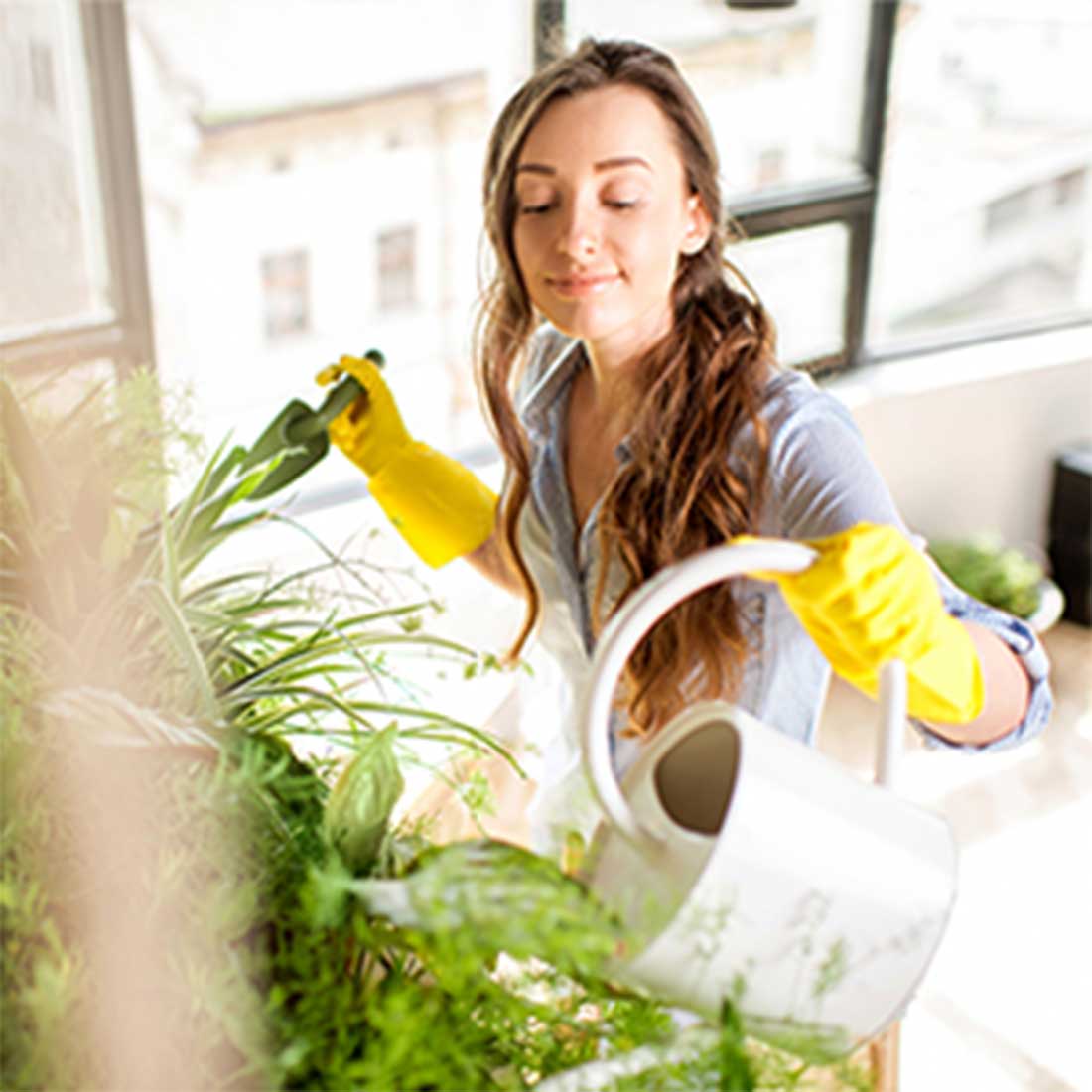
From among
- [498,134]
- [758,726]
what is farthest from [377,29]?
[758,726]

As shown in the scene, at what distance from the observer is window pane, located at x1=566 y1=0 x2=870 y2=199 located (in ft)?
8.54

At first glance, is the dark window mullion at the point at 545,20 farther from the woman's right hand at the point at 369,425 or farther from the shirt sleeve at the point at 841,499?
the shirt sleeve at the point at 841,499

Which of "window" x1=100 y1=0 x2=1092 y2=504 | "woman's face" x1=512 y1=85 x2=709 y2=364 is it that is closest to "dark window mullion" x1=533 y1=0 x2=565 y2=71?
"window" x1=100 y1=0 x2=1092 y2=504

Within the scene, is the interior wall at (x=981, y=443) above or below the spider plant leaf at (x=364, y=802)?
below

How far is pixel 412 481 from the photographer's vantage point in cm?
125

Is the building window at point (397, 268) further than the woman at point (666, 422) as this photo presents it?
Yes

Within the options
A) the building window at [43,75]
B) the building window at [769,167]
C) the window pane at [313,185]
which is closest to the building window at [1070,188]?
the building window at [769,167]

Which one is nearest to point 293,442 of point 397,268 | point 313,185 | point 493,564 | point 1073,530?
point 493,564

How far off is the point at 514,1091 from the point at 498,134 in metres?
0.71

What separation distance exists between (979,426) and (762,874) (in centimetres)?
253

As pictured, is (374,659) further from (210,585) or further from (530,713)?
(530,713)

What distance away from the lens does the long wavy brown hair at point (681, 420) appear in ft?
3.37

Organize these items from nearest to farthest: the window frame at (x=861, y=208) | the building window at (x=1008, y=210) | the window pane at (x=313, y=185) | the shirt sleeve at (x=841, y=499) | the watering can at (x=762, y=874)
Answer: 1. the watering can at (x=762, y=874)
2. the shirt sleeve at (x=841, y=499)
3. the window pane at (x=313, y=185)
4. the window frame at (x=861, y=208)
5. the building window at (x=1008, y=210)

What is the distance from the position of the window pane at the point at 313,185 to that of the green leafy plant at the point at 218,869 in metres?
1.14
